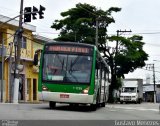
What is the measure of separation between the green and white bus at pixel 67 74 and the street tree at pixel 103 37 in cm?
3514

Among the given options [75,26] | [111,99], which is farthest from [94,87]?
[111,99]

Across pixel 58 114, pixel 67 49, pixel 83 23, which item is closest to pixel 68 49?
pixel 67 49

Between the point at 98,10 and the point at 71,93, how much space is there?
40.1 metres

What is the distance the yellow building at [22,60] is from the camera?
4903cm

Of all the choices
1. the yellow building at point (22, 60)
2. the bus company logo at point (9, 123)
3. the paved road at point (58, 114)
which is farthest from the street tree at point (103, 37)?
the bus company logo at point (9, 123)

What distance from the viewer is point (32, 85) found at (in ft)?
186

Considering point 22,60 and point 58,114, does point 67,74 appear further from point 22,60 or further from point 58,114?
point 22,60

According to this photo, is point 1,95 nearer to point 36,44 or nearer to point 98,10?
point 36,44

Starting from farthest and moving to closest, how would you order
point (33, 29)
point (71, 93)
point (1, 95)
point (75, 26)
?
point (75, 26) → point (33, 29) → point (1, 95) → point (71, 93)

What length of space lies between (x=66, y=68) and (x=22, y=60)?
29.3m

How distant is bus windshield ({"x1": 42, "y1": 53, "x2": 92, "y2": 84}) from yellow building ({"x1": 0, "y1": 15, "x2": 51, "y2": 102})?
21917 mm

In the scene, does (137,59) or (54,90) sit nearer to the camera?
(54,90)

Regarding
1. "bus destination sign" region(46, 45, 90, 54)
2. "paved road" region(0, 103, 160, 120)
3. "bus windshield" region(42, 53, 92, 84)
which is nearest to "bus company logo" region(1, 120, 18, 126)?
"paved road" region(0, 103, 160, 120)

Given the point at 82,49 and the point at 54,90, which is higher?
the point at 82,49
